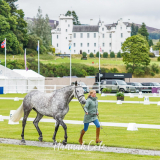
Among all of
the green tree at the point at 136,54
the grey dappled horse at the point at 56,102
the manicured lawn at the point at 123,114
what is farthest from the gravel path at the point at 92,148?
the green tree at the point at 136,54

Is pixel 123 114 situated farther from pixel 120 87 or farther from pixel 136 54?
pixel 136 54

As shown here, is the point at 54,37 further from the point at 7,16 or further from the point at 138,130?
the point at 138,130

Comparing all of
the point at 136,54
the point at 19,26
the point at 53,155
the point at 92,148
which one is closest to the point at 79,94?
the point at 92,148

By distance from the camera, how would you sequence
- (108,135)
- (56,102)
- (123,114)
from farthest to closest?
1. (123,114)
2. (108,135)
3. (56,102)

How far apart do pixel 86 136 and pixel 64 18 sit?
127 m

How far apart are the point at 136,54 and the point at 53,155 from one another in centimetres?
8287

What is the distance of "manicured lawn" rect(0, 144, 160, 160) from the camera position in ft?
29.8

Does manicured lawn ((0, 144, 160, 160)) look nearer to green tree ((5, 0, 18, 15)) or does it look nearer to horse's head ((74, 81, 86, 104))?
horse's head ((74, 81, 86, 104))

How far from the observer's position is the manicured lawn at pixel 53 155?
9071 mm

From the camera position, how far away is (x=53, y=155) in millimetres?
9352

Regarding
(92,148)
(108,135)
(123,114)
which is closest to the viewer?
(92,148)

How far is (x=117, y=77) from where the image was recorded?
62500 millimetres

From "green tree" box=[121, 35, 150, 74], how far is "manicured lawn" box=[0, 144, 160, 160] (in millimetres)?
80092

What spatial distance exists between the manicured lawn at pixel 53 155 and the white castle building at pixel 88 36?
12512cm
